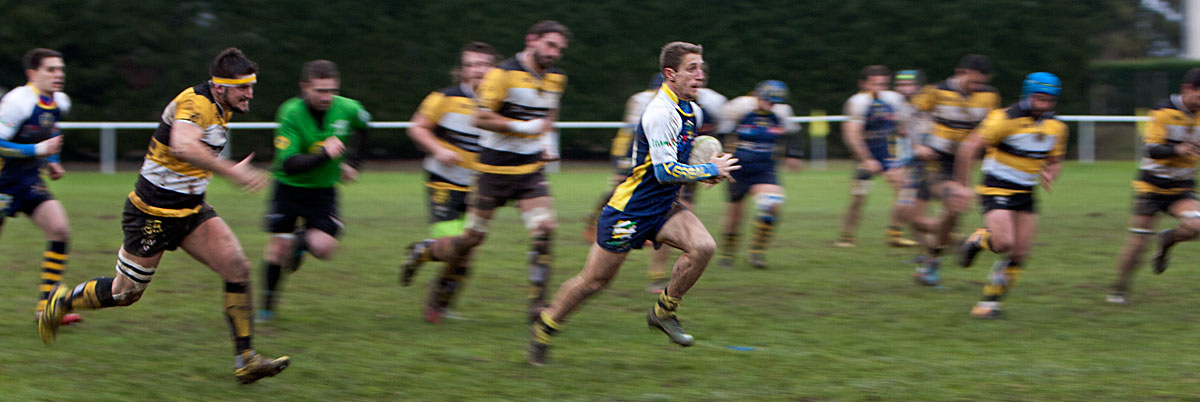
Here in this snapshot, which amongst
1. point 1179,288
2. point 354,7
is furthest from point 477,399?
point 354,7

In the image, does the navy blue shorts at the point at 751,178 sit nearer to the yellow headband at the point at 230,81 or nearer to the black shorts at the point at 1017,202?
the black shorts at the point at 1017,202

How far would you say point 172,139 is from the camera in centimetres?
550

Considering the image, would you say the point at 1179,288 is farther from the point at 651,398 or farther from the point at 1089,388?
the point at 651,398

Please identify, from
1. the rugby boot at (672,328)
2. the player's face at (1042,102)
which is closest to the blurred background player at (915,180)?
the player's face at (1042,102)

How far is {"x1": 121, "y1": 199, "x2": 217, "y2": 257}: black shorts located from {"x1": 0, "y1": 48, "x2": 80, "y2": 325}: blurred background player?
1.83 meters

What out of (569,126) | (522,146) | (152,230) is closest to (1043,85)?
(522,146)

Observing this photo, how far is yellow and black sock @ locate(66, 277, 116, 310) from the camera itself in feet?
19.9

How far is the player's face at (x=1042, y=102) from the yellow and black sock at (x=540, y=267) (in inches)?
125

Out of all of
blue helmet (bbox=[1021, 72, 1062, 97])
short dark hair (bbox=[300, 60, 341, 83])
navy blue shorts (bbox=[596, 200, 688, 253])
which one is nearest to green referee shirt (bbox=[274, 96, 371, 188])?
short dark hair (bbox=[300, 60, 341, 83])

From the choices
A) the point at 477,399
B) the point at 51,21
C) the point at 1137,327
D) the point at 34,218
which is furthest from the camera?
the point at 51,21

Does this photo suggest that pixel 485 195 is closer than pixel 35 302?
Yes

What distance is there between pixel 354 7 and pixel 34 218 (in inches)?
565

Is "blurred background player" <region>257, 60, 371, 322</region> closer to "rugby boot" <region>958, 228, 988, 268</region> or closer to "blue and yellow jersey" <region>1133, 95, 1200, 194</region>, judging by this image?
"rugby boot" <region>958, 228, 988, 268</region>

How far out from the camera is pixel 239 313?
5.66 meters
